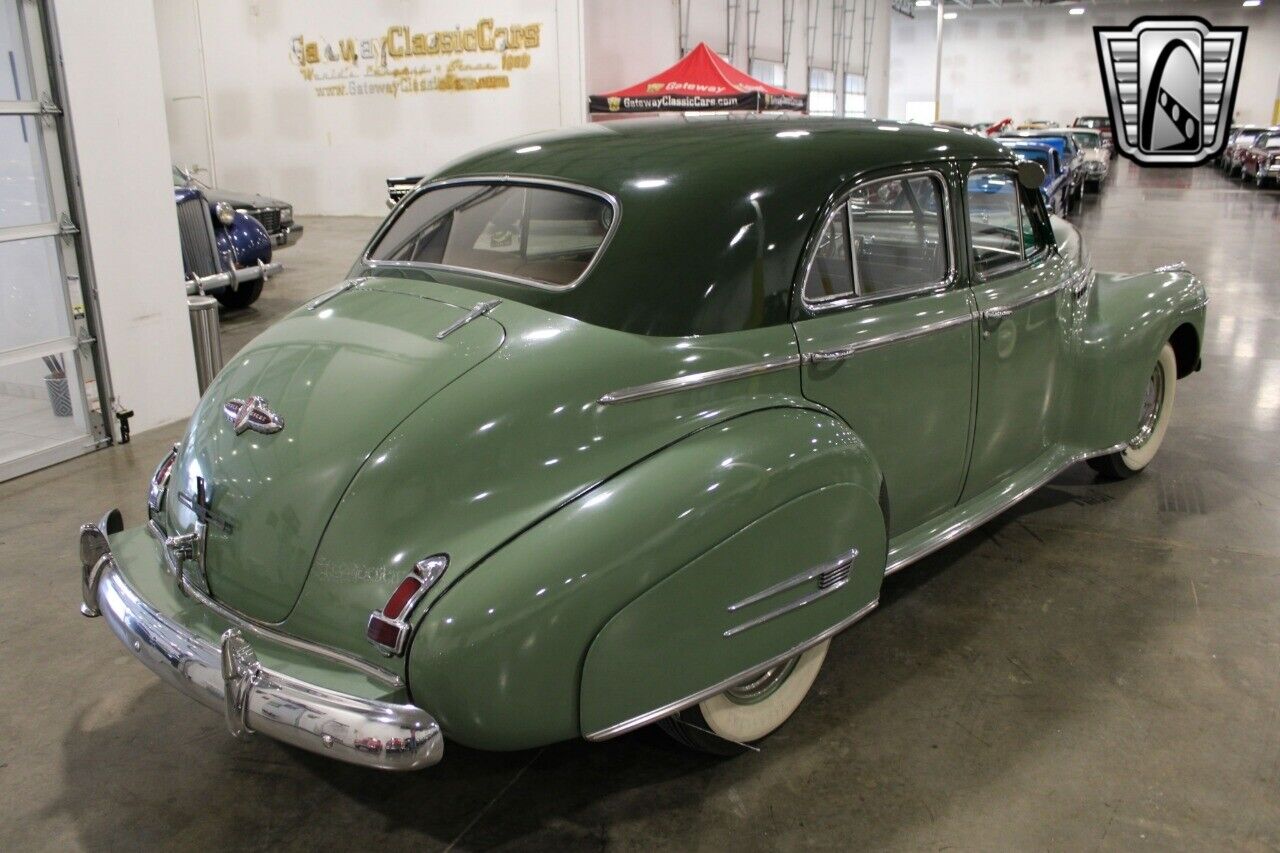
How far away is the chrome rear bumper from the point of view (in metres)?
1.95

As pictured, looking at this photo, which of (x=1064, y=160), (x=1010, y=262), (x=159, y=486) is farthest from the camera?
(x=1064, y=160)

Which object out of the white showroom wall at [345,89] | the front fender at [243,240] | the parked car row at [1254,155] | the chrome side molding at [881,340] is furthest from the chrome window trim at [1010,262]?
the parked car row at [1254,155]

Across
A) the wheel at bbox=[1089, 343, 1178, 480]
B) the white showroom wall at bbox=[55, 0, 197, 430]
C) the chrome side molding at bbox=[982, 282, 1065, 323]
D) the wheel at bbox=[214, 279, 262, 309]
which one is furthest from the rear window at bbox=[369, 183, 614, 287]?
the wheel at bbox=[214, 279, 262, 309]

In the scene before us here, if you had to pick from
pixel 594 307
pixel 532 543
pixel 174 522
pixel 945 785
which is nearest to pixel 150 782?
pixel 174 522

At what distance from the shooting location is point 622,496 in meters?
2.17

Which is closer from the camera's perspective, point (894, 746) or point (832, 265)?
point (894, 746)

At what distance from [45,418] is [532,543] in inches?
170

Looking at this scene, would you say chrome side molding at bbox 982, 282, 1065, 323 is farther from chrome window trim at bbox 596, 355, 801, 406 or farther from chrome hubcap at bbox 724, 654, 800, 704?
chrome hubcap at bbox 724, 654, 800, 704

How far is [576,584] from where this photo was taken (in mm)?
2025

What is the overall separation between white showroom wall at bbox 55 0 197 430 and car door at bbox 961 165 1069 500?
421 cm

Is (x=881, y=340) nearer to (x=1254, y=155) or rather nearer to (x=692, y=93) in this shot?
(x=692, y=93)

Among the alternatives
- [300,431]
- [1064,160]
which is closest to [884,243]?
[300,431]

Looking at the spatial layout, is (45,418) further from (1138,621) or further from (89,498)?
(1138,621)

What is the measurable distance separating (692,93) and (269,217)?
7.53 m
